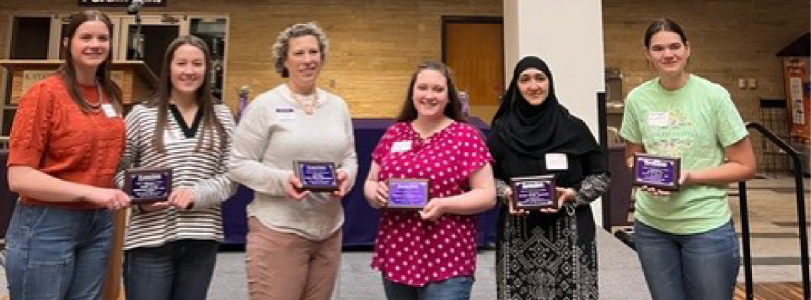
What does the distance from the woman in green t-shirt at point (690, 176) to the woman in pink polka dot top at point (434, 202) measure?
0.58 metres

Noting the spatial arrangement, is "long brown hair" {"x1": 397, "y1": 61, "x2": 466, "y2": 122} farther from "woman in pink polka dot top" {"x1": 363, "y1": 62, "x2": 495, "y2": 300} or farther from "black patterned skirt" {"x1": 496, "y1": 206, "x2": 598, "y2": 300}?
"black patterned skirt" {"x1": 496, "y1": 206, "x2": 598, "y2": 300}

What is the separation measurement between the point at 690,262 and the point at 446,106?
914 mm

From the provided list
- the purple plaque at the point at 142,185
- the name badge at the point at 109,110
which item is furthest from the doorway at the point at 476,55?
the purple plaque at the point at 142,185

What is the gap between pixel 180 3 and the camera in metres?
10.0

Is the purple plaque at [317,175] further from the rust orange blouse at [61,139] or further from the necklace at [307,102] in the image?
the rust orange blouse at [61,139]

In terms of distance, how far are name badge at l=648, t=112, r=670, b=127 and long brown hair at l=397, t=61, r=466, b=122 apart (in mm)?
613

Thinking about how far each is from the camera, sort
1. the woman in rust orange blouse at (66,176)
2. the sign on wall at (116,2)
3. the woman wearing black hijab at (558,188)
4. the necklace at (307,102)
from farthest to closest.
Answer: the sign on wall at (116,2) → the woman wearing black hijab at (558,188) → the necklace at (307,102) → the woman in rust orange blouse at (66,176)

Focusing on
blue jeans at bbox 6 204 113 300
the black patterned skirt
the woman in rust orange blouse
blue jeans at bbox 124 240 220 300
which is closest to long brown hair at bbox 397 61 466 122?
the black patterned skirt

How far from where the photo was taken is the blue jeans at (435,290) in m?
1.71

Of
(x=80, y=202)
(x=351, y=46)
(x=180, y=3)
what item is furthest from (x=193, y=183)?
(x=180, y=3)

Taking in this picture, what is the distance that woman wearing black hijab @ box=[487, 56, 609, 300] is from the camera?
1864 mm

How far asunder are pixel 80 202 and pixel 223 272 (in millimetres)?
2008

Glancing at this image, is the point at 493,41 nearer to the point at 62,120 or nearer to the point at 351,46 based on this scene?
the point at 351,46

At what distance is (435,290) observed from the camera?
1.71 metres
